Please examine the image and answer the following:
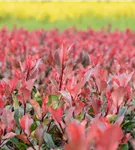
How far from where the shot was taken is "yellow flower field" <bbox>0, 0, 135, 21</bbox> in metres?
12.5

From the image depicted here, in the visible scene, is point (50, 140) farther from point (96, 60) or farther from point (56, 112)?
point (96, 60)

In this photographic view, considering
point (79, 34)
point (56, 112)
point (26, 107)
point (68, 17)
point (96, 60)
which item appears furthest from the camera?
point (68, 17)

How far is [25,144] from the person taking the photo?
1820mm

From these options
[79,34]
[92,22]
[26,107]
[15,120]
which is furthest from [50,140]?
[92,22]

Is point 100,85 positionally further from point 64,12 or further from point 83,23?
point 64,12

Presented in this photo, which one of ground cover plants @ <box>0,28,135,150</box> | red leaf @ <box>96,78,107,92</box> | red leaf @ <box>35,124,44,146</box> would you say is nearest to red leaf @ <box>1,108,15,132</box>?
ground cover plants @ <box>0,28,135,150</box>

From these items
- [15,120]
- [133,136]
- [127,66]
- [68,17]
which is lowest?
[68,17]

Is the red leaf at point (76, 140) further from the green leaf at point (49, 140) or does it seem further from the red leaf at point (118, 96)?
the red leaf at point (118, 96)

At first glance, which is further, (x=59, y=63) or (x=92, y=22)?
(x=92, y=22)

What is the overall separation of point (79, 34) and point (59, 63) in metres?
4.10

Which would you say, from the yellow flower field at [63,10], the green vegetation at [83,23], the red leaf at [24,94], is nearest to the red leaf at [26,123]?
the red leaf at [24,94]

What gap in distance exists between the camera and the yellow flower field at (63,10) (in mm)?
12534

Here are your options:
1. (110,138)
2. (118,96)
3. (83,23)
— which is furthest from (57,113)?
(83,23)

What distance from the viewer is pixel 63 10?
12688 mm
